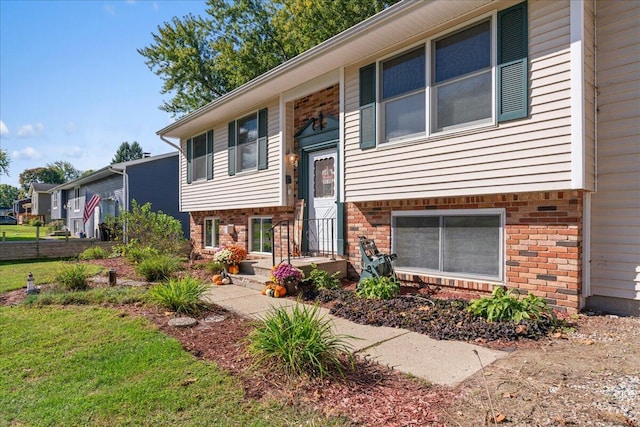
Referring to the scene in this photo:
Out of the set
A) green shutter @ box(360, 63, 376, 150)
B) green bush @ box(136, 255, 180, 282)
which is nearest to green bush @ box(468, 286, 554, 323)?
green shutter @ box(360, 63, 376, 150)

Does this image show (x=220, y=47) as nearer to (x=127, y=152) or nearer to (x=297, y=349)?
(x=297, y=349)

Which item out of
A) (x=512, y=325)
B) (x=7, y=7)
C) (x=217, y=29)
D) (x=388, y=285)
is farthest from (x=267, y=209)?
(x=217, y=29)

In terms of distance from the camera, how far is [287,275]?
20.3 feet

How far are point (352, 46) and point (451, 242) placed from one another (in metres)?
3.74

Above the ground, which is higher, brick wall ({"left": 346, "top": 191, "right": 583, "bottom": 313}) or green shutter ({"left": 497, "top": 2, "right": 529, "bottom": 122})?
green shutter ({"left": 497, "top": 2, "right": 529, "bottom": 122})

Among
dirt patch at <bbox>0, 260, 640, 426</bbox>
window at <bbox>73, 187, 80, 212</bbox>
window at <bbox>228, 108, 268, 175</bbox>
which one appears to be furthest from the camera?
window at <bbox>73, 187, 80, 212</bbox>

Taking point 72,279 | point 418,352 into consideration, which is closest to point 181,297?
point 72,279

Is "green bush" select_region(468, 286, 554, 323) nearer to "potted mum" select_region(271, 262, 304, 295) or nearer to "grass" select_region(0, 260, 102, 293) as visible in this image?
"potted mum" select_region(271, 262, 304, 295)

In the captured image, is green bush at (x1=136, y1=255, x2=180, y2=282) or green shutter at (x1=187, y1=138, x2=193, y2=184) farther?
green shutter at (x1=187, y1=138, x2=193, y2=184)

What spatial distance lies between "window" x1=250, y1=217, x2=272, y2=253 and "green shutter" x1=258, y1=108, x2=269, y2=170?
1.51 m

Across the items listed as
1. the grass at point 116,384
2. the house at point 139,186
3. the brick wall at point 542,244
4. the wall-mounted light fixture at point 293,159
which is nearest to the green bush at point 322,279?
the brick wall at point 542,244

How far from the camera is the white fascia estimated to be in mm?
4207

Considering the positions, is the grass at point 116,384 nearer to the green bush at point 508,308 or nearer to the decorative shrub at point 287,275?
the decorative shrub at point 287,275

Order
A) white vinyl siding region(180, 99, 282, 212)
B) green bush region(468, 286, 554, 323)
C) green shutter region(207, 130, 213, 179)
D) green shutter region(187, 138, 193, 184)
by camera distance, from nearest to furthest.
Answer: green bush region(468, 286, 554, 323) < white vinyl siding region(180, 99, 282, 212) < green shutter region(207, 130, 213, 179) < green shutter region(187, 138, 193, 184)
